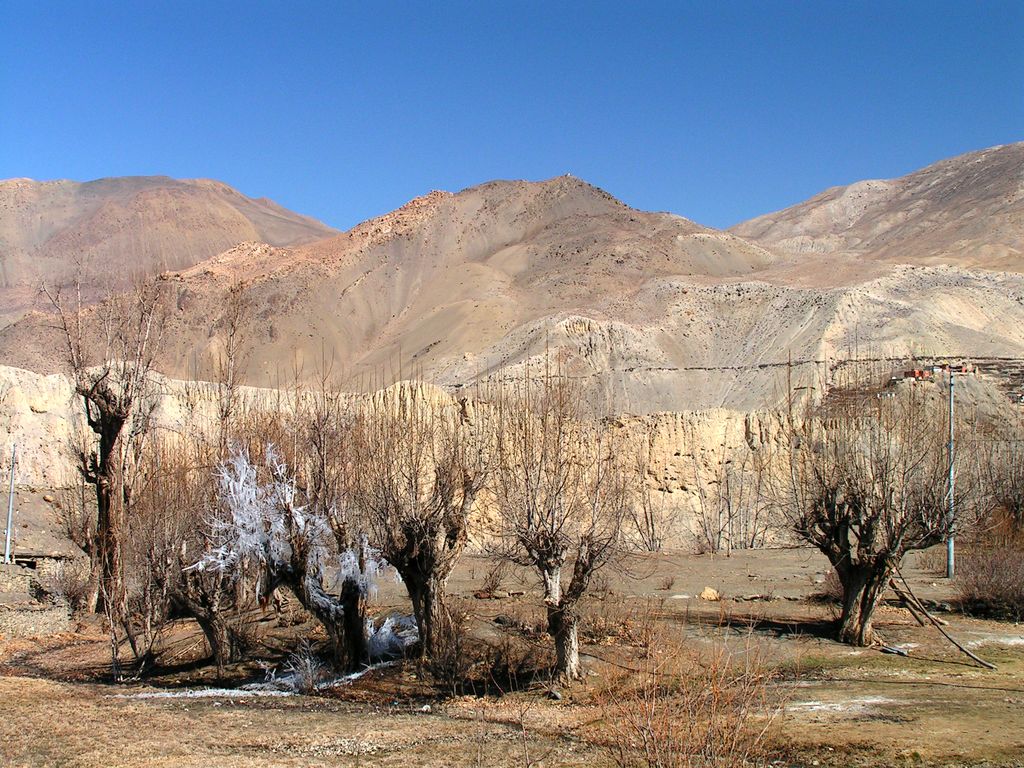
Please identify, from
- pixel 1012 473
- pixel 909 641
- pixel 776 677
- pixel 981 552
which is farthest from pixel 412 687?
pixel 1012 473

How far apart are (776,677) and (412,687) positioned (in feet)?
20.8

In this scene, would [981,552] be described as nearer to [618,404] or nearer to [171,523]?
[171,523]

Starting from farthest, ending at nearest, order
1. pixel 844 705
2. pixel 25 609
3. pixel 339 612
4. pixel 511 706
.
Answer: pixel 25 609 < pixel 339 612 < pixel 511 706 < pixel 844 705

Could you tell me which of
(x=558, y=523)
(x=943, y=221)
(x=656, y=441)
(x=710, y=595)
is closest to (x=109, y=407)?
(x=558, y=523)

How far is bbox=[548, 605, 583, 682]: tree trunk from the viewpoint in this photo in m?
17.2

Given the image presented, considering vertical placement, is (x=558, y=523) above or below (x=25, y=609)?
above

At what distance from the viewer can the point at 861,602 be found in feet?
66.5

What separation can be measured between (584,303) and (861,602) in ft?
271

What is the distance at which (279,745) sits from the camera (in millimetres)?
13430

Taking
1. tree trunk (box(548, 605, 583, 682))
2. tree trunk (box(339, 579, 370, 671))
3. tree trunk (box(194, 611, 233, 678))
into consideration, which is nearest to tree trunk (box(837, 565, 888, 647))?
tree trunk (box(548, 605, 583, 682))

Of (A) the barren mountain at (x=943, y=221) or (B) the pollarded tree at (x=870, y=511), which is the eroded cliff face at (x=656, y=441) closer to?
(B) the pollarded tree at (x=870, y=511)

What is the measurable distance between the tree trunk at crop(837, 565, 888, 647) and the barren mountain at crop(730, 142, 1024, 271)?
88.6m

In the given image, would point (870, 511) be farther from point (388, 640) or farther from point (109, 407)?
point (109, 407)

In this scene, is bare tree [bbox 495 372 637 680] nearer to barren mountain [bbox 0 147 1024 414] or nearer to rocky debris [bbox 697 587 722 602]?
rocky debris [bbox 697 587 722 602]
